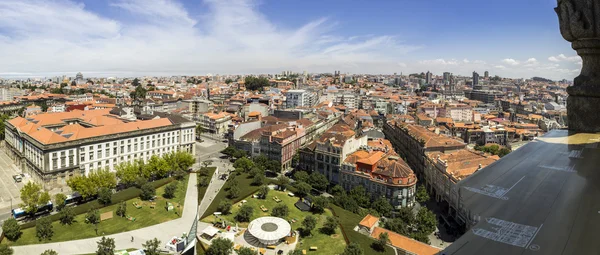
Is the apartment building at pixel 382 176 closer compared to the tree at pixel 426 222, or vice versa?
the tree at pixel 426 222

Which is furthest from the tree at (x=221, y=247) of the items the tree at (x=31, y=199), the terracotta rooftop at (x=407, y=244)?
the tree at (x=31, y=199)

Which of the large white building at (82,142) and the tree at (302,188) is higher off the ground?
the large white building at (82,142)

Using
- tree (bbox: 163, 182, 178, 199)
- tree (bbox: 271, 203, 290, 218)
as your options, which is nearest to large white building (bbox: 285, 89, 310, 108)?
tree (bbox: 163, 182, 178, 199)

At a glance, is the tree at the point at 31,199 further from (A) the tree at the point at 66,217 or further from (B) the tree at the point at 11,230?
(B) the tree at the point at 11,230

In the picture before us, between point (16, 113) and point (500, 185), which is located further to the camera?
point (16, 113)

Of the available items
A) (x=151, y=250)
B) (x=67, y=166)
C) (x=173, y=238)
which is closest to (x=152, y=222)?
(x=173, y=238)

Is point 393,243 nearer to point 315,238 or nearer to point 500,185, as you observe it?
point 315,238

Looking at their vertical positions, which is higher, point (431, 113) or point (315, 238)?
point (431, 113)
